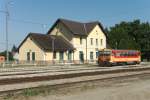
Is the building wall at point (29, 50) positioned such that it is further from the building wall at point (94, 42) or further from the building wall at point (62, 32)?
the building wall at point (94, 42)

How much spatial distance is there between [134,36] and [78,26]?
79.7 ft

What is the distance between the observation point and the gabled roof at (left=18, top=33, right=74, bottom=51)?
228 feet

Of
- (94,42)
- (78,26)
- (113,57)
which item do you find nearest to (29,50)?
(78,26)

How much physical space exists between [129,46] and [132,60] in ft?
71.1

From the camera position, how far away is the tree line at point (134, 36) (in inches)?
3676

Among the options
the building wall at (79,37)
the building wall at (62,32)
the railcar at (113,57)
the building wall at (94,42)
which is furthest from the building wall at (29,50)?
the railcar at (113,57)

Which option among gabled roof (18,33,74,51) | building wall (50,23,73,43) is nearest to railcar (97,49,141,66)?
gabled roof (18,33,74,51)

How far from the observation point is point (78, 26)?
263 ft

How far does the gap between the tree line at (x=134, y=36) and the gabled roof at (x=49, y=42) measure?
58.6 ft

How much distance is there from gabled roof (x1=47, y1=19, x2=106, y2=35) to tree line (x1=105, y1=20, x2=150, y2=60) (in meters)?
10.1

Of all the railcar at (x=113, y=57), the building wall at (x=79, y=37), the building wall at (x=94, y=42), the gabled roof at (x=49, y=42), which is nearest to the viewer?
the railcar at (x=113, y=57)

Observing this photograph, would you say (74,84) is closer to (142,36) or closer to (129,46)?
(129,46)

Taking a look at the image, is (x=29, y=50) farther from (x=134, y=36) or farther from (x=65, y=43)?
(x=134, y=36)

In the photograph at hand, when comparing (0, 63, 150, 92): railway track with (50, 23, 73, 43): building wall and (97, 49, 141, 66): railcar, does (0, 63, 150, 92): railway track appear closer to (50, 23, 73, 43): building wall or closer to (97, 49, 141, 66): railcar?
(97, 49, 141, 66): railcar
